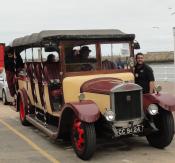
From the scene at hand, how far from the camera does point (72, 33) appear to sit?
10578 millimetres

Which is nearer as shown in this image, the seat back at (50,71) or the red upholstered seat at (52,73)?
the red upholstered seat at (52,73)

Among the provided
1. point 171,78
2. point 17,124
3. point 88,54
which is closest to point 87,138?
point 88,54

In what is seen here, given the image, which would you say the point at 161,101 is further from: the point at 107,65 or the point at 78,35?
the point at 78,35

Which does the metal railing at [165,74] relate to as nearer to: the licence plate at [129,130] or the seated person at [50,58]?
the seated person at [50,58]

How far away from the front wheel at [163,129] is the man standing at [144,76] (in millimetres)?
993

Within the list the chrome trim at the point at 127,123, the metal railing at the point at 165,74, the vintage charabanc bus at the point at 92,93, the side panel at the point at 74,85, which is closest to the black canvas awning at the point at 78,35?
the vintage charabanc bus at the point at 92,93

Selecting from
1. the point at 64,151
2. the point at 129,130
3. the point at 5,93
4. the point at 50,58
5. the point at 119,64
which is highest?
the point at 50,58

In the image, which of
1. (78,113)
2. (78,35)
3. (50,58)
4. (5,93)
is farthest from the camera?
(5,93)

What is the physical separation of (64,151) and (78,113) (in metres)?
1.25

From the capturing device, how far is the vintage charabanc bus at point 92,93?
8945 millimetres

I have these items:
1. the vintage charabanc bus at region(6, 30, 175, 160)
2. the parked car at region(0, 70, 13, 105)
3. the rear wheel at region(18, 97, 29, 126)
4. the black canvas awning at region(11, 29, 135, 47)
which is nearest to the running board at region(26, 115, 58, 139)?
the vintage charabanc bus at region(6, 30, 175, 160)

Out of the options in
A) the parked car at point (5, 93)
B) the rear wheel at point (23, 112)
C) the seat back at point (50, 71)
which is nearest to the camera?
the seat back at point (50, 71)

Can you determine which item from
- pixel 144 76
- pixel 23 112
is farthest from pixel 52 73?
pixel 23 112

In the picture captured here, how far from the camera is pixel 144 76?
10.6 meters
